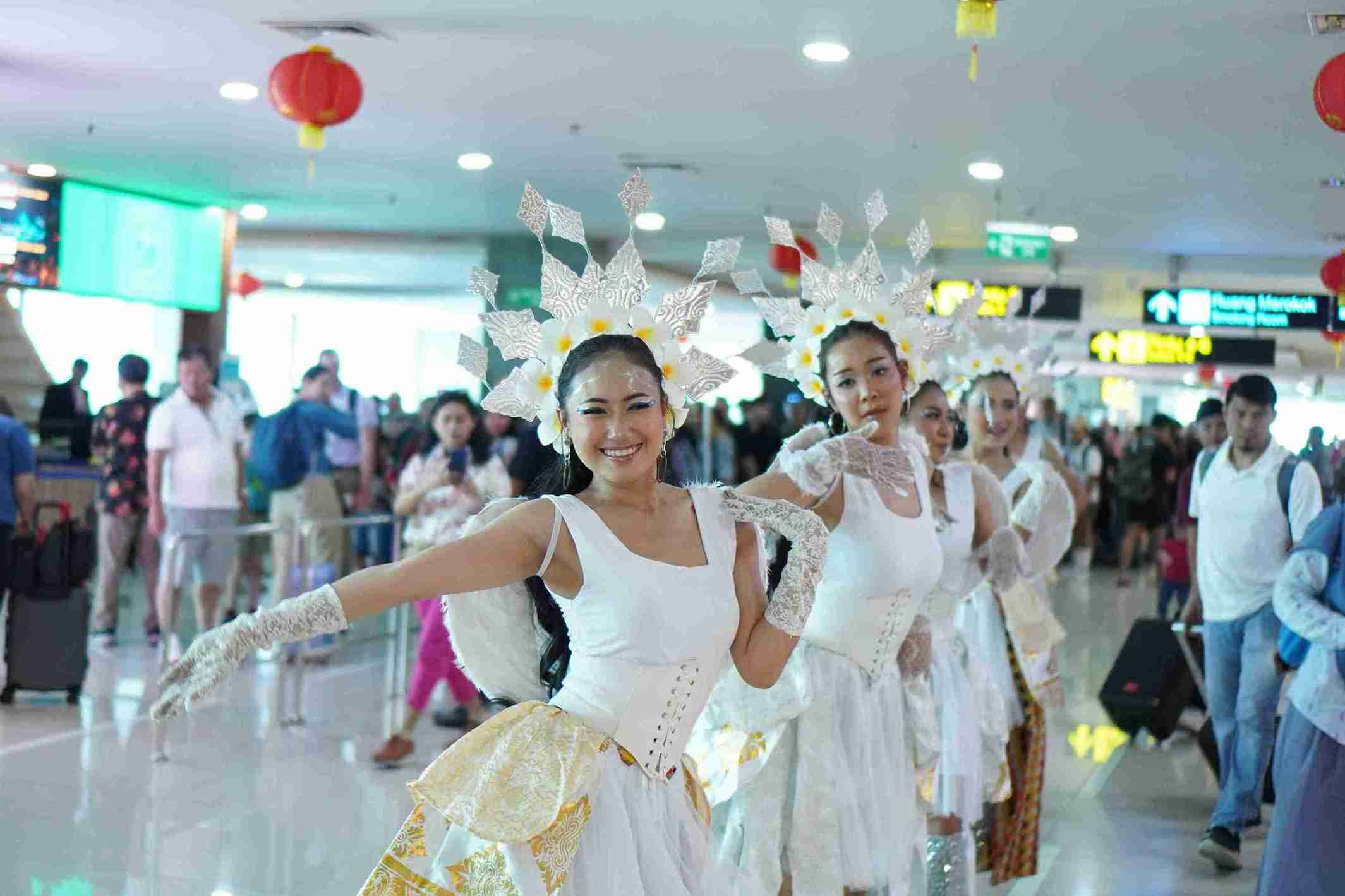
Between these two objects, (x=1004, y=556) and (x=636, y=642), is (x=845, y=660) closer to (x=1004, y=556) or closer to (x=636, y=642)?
(x=1004, y=556)

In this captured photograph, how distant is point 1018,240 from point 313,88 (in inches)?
266

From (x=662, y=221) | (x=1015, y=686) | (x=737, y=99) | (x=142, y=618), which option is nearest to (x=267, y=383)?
(x=662, y=221)

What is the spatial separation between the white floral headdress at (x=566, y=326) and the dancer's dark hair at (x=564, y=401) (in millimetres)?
23

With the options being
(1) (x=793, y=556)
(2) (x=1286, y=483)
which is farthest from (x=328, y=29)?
(1) (x=793, y=556)

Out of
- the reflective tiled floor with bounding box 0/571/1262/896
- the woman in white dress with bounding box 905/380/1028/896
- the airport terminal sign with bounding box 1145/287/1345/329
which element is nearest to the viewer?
the woman in white dress with bounding box 905/380/1028/896

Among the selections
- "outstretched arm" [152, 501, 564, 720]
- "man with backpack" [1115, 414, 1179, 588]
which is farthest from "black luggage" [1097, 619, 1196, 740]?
"man with backpack" [1115, 414, 1179, 588]

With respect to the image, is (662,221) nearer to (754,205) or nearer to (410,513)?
(754,205)

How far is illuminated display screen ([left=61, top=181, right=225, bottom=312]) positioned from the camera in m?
12.3

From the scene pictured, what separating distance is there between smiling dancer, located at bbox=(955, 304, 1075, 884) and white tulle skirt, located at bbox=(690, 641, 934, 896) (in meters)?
0.93

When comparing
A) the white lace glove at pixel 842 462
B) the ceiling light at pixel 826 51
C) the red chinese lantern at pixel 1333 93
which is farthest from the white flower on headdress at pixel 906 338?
the ceiling light at pixel 826 51

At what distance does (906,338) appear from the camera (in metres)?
3.77

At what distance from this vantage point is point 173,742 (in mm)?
6375

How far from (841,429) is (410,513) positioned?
347 cm

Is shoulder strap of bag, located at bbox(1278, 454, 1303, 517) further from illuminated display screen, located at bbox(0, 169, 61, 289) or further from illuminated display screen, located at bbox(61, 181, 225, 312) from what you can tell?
illuminated display screen, located at bbox(61, 181, 225, 312)
